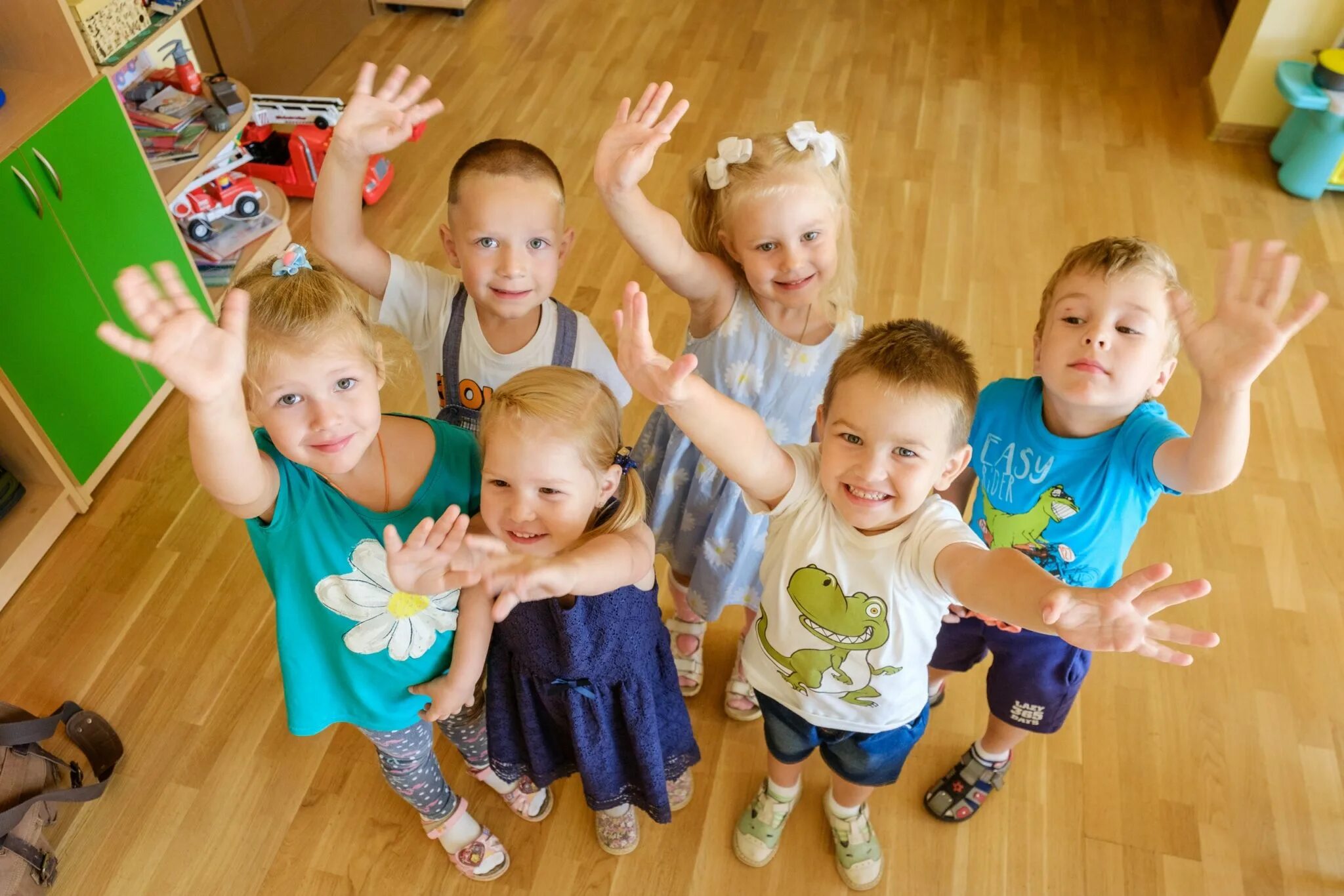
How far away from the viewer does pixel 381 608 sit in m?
1.30

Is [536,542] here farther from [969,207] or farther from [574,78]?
[574,78]

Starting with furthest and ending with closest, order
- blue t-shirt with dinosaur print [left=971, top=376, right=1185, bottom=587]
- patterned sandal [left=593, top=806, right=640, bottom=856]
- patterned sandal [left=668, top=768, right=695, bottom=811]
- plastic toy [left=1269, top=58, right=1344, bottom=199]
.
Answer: plastic toy [left=1269, top=58, right=1344, bottom=199] → patterned sandal [left=668, top=768, right=695, bottom=811] → patterned sandal [left=593, top=806, right=640, bottom=856] → blue t-shirt with dinosaur print [left=971, top=376, right=1185, bottom=587]

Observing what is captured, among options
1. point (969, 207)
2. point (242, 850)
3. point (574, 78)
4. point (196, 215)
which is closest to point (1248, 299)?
point (242, 850)

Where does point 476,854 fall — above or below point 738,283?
below

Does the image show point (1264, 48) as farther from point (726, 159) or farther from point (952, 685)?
point (726, 159)

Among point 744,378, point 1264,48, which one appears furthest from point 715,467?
point 1264,48

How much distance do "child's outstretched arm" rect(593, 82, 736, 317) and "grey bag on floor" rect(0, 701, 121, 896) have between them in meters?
1.39

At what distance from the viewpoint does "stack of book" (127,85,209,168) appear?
2.59 metres

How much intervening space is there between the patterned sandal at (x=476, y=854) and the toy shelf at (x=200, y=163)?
5.75 feet

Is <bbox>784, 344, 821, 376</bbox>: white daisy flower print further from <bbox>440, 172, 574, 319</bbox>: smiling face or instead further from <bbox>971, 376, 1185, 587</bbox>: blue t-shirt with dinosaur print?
<bbox>440, 172, 574, 319</bbox>: smiling face

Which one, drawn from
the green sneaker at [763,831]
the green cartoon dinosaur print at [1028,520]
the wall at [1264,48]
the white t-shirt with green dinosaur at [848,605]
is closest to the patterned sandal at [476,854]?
the green sneaker at [763,831]

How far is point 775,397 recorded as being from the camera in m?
1.59

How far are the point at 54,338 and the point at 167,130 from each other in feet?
2.58

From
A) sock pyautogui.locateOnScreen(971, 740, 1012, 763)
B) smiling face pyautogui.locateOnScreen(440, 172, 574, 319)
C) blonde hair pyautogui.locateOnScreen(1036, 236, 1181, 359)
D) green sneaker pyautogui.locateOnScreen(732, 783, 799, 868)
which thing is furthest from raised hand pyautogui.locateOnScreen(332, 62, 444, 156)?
sock pyautogui.locateOnScreen(971, 740, 1012, 763)
